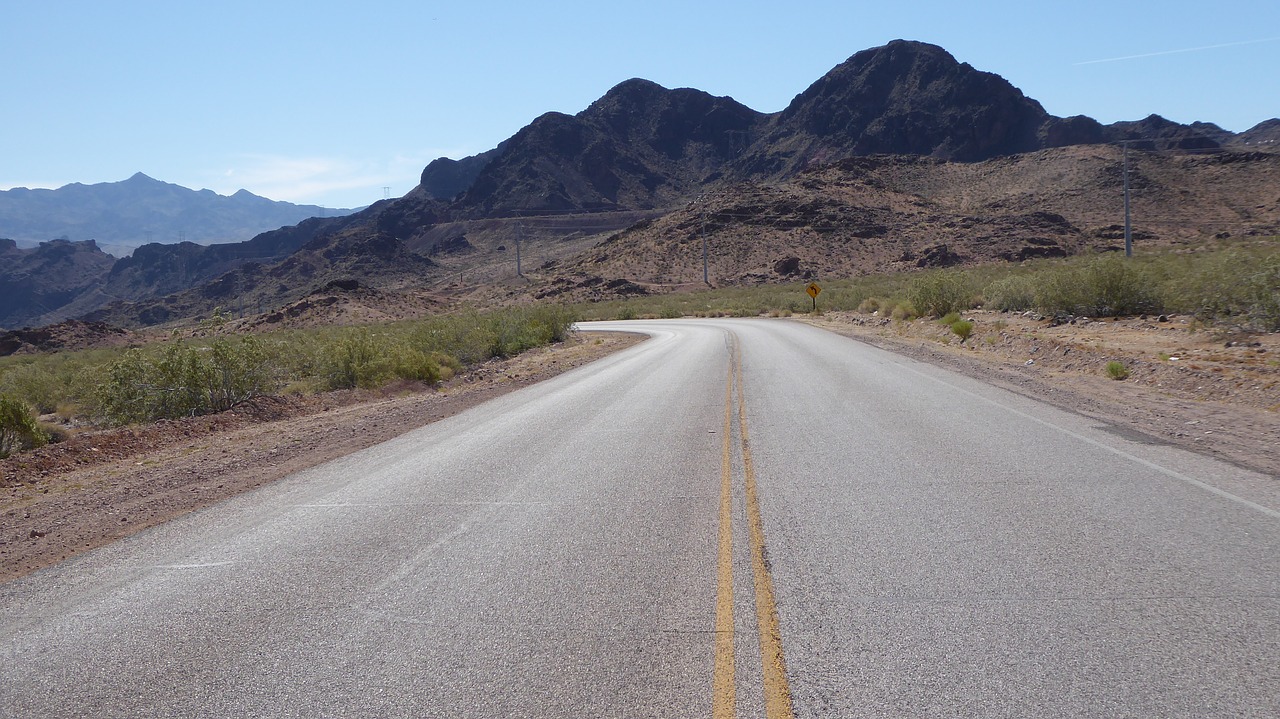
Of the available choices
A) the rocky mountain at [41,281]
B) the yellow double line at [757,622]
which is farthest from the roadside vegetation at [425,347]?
the rocky mountain at [41,281]

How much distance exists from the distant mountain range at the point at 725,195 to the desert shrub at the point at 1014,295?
46.2 metres

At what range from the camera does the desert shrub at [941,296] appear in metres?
33.0

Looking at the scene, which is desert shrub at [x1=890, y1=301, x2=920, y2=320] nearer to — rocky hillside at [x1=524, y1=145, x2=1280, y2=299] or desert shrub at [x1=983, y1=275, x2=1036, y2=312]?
desert shrub at [x1=983, y1=275, x2=1036, y2=312]

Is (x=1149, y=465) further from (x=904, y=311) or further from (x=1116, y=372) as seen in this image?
(x=904, y=311)

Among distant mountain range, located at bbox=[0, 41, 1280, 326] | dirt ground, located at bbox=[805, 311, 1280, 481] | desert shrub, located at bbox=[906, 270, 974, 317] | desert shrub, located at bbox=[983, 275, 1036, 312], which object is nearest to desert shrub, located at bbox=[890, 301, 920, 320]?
desert shrub, located at bbox=[906, 270, 974, 317]

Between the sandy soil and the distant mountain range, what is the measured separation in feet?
225

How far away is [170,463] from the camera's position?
11742mm

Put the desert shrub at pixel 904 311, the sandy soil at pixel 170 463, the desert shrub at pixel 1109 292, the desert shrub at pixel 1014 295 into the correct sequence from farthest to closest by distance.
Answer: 1. the desert shrub at pixel 904 311
2. the desert shrub at pixel 1014 295
3. the desert shrub at pixel 1109 292
4. the sandy soil at pixel 170 463

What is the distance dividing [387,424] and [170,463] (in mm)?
3498

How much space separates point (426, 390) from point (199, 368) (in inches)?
222

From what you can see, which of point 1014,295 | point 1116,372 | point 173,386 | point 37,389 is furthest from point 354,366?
point 1014,295

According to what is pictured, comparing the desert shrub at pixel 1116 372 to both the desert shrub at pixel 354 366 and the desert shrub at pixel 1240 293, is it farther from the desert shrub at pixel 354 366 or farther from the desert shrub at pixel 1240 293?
the desert shrub at pixel 354 366

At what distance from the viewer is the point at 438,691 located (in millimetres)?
4148

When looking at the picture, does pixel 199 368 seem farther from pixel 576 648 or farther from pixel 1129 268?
pixel 1129 268
